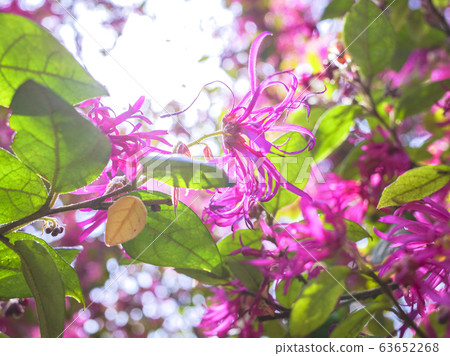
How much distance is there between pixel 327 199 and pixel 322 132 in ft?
0.67

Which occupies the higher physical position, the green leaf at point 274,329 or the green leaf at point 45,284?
the green leaf at point 45,284

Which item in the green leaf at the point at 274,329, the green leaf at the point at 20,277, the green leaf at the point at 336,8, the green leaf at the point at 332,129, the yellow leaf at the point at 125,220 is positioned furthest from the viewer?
the green leaf at the point at 336,8

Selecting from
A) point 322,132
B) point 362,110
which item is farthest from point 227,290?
point 362,110

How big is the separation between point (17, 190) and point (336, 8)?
129 centimetres

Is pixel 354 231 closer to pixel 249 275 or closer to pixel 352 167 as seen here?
pixel 249 275

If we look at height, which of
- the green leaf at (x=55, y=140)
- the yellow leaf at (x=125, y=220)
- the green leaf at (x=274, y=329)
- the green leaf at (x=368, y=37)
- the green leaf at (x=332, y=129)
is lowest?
the green leaf at (x=274, y=329)

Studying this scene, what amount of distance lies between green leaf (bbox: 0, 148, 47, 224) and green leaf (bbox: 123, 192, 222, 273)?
0.17 m

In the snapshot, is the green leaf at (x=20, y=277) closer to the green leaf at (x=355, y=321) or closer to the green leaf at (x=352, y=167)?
the green leaf at (x=355, y=321)

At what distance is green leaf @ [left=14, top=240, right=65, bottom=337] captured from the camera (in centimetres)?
60

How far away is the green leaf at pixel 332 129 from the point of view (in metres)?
1.17

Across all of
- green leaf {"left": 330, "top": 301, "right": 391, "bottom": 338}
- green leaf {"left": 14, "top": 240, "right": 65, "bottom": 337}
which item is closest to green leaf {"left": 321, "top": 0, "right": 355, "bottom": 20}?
green leaf {"left": 330, "top": 301, "right": 391, "bottom": 338}

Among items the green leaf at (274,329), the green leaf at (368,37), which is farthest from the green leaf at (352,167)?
the green leaf at (274,329)

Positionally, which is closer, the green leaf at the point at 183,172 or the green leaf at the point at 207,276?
the green leaf at the point at 183,172

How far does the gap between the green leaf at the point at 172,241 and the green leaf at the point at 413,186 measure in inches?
12.7
